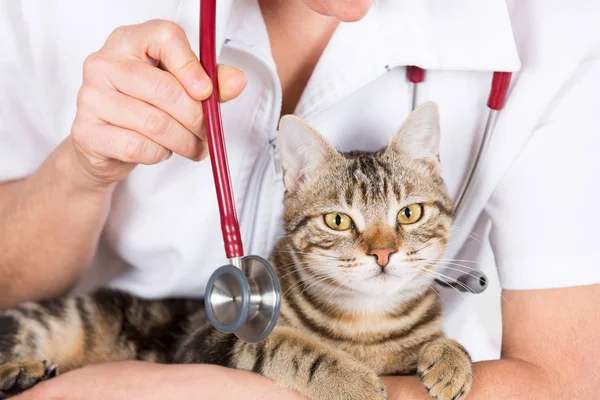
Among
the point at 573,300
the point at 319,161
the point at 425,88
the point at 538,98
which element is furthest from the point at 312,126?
the point at 573,300

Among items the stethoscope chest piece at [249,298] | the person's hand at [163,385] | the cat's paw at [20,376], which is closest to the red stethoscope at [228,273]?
the stethoscope chest piece at [249,298]

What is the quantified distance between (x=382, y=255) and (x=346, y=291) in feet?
0.38

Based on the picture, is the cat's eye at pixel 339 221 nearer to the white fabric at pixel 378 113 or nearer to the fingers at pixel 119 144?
the white fabric at pixel 378 113

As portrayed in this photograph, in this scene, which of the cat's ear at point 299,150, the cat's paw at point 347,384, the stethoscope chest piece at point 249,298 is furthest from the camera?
the cat's ear at point 299,150

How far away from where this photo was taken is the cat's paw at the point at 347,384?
761mm

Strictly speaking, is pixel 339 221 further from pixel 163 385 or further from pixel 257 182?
pixel 163 385

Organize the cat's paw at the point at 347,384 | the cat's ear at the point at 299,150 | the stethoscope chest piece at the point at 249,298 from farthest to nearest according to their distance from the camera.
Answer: the cat's ear at the point at 299,150 → the cat's paw at the point at 347,384 → the stethoscope chest piece at the point at 249,298

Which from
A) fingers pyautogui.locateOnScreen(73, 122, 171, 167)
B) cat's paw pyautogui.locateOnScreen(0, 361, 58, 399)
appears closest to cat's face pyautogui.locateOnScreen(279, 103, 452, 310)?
fingers pyautogui.locateOnScreen(73, 122, 171, 167)

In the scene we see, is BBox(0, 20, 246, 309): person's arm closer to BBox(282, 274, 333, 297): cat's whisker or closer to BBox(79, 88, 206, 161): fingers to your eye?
BBox(79, 88, 206, 161): fingers

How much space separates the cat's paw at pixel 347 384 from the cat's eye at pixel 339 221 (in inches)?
7.5

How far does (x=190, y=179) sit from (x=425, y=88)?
0.37 metres

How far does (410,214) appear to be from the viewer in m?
0.90

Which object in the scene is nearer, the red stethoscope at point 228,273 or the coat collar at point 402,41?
the red stethoscope at point 228,273

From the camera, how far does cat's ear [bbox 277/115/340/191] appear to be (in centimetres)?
86
